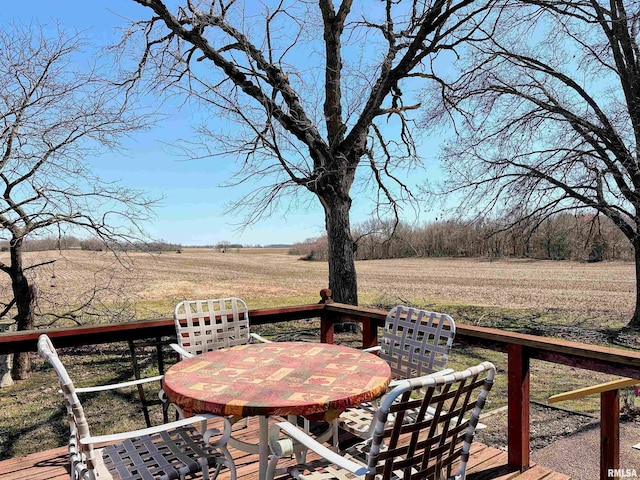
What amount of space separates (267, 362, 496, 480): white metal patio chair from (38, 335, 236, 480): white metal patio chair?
314mm

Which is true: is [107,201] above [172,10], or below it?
below

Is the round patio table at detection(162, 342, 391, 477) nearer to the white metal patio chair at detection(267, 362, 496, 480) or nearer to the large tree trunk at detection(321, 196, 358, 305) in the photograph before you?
the white metal patio chair at detection(267, 362, 496, 480)

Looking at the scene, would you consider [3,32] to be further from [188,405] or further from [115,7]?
[188,405]

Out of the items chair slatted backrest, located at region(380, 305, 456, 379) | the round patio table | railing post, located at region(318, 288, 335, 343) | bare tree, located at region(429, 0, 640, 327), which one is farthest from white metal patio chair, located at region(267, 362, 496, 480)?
bare tree, located at region(429, 0, 640, 327)

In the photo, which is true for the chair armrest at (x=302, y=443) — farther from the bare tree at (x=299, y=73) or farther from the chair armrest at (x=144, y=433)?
the bare tree at (x=299, y=73)

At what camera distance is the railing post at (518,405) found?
7.66 feet

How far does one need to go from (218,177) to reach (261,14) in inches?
112

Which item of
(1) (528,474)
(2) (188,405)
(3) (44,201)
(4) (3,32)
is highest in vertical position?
(4) (3,32)

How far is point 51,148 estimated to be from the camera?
5320mm

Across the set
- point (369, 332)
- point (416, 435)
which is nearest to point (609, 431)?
point (416, 435)

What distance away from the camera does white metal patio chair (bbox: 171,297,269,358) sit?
2863mm

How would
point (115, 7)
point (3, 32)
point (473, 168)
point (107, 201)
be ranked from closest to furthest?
point (3, 32), point (107, 201), point (115, 7), point (473, 168)

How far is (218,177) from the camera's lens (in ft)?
21.2

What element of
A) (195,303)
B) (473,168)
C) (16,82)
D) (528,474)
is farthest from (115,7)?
(528,474)
